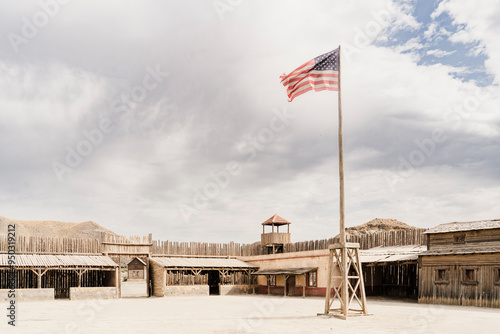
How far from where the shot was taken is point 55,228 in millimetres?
112312

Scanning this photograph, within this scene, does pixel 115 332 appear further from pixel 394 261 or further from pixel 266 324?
pixel 394 261

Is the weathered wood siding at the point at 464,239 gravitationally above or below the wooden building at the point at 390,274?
above

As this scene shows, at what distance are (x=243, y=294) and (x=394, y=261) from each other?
46.8 ft

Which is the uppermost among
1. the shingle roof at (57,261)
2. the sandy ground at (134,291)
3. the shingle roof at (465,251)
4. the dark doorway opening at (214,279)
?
the shingle roof at (465,251)

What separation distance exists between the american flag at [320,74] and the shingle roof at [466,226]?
1202cm

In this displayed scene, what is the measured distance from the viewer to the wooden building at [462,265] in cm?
2397

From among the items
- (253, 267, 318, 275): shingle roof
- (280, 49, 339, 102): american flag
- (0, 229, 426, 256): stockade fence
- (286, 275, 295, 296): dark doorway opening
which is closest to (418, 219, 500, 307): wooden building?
(0, 229, 426, 256): stockade fence

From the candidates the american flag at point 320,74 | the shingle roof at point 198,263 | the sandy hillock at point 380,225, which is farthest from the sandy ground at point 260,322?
the sandy hillock at point 380,225

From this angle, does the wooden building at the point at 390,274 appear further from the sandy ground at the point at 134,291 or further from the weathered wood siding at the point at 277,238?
the sandy ground at the point at 134,291

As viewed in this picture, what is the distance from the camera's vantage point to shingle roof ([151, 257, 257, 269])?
37.4 metres

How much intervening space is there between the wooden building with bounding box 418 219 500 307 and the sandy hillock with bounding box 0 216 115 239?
87.9m

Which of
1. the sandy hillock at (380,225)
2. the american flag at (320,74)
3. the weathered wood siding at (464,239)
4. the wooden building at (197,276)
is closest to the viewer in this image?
A: the american flag at (320,74)

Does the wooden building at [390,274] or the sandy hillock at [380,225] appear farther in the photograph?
the sandy hillock at [380,225]

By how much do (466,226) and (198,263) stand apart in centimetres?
2006
